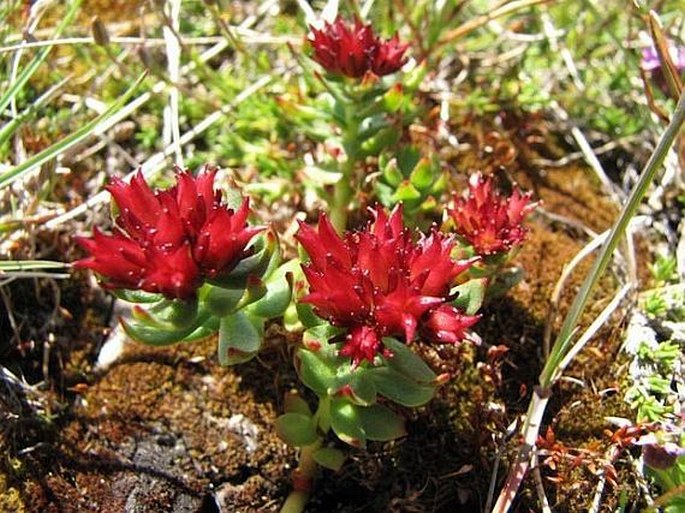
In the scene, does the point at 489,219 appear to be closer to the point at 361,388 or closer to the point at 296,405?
the point at 361,388

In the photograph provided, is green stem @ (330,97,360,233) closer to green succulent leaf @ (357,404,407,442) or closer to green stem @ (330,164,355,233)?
green stem @ (330,164,355,233)

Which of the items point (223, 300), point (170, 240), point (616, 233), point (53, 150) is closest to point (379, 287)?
point (223, 300)

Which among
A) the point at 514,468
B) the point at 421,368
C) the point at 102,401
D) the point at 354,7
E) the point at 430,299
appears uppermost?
the point at 354,7

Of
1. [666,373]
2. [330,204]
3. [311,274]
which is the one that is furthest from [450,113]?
[311,274]

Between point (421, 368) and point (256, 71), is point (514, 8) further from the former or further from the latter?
point (421, 368)

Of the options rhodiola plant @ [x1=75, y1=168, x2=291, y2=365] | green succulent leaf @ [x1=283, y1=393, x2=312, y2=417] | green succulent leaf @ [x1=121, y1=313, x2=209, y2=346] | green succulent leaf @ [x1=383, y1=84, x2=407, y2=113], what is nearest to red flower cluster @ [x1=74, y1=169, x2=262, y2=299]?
rhodiola plant @ [x1=75, y1=168, x2=291, y2=365]
